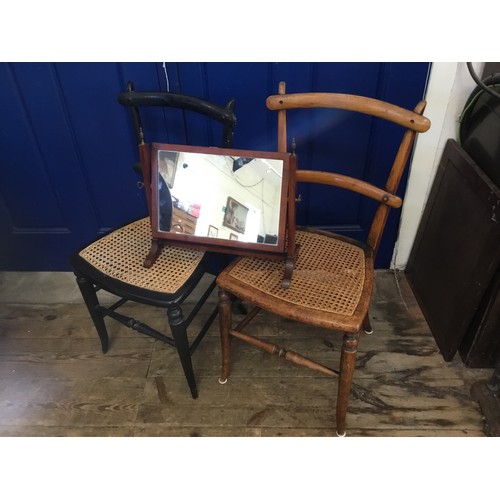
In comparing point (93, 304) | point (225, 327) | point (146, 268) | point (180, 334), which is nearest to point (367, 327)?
point (225, 327)

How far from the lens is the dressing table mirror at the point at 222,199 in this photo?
1193mm

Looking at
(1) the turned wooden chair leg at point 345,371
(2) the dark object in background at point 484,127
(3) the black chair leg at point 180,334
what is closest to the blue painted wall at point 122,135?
(2) the dark object in background at point 484,127

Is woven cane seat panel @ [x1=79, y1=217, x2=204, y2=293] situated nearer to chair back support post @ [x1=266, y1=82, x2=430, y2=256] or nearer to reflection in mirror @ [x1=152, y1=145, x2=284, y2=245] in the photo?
reflection in mirror @ [x1=152, y1=145, x2=284, y2=245]

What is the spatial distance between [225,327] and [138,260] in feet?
1.22

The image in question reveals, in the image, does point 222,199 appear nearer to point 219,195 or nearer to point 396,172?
point 219,195

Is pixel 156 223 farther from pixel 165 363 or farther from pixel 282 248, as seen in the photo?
pixel 165 363

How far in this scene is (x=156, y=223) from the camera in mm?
1330

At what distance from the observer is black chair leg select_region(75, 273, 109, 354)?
4.65ft

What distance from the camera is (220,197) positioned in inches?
49.3

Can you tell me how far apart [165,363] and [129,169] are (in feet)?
2.72

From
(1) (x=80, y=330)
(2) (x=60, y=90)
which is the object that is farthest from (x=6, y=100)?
(1) (x=80, y=330)

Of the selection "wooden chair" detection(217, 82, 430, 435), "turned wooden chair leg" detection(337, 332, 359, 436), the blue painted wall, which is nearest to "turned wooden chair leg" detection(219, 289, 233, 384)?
"wooden chair" detection(217, 82, 430, 435)

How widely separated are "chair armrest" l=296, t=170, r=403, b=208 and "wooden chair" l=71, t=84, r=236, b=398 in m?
0.30

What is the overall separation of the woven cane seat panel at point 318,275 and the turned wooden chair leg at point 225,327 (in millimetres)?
96
